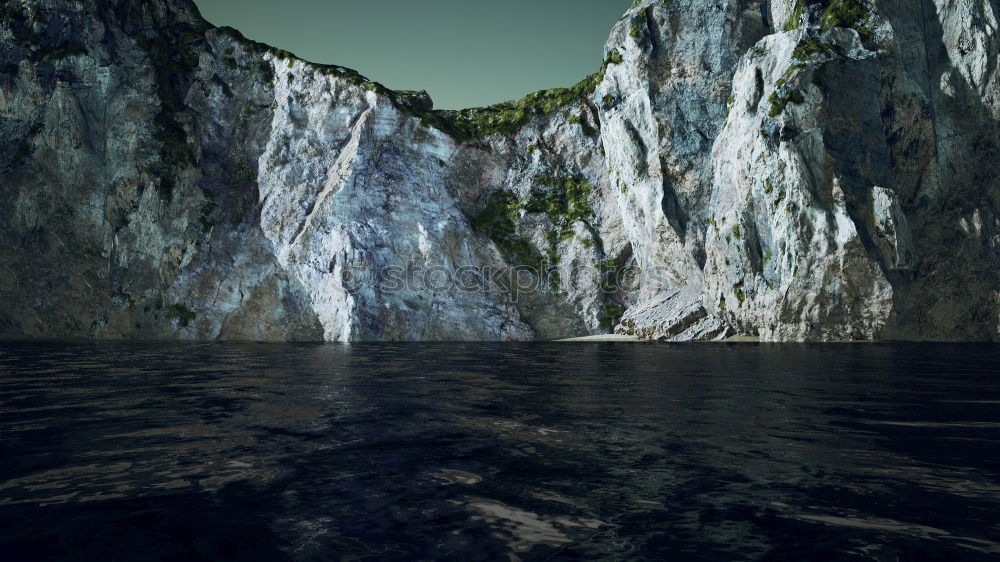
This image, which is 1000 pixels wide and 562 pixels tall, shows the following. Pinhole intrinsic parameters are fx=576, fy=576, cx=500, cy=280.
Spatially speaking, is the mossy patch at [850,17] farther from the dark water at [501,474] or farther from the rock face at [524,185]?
the dark water at [501,474]

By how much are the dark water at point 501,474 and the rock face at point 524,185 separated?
3175 cm

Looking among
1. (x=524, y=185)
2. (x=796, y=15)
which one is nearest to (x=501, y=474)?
(x=796, y=15)

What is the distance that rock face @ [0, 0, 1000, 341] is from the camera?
39.7 m

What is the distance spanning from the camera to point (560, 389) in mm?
13281

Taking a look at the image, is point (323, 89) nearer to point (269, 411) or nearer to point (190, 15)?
point (190, 15)

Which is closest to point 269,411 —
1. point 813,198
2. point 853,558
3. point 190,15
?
point 853,558

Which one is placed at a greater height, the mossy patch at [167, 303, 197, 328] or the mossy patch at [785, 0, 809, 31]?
the mossy patch at [785, 0, 809, 31]

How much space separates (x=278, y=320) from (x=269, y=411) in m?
42.0

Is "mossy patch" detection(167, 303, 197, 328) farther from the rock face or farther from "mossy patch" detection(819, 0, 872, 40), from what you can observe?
"mossy patch" detection(819, 0, 872, 40)

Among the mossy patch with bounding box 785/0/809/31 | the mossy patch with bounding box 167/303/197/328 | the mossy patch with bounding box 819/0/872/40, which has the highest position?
the mossy patch with bounding box 785/0/809/31

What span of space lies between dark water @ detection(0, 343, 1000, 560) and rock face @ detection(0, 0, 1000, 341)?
31748mm

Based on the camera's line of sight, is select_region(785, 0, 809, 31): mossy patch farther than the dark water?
Yes

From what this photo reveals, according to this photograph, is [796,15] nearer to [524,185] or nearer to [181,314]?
[524,185]

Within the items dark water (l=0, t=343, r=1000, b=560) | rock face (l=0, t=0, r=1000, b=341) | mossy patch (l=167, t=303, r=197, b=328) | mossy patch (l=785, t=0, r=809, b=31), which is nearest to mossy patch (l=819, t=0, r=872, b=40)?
rock face (l=0, t=0, r=1000, b=341)
